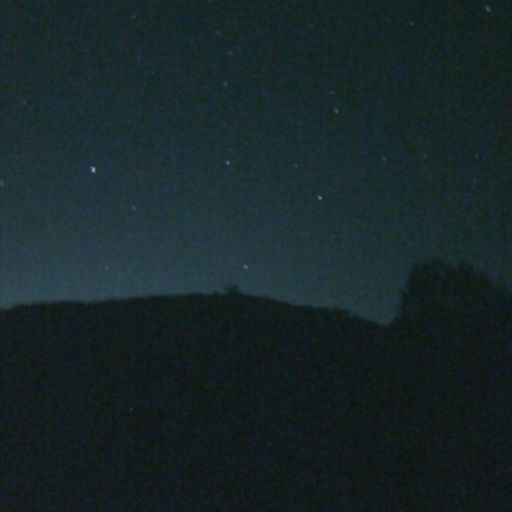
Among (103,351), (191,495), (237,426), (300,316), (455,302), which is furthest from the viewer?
(455,302)

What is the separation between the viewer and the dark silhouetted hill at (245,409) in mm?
11336

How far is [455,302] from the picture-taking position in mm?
18625

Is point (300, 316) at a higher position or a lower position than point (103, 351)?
higher

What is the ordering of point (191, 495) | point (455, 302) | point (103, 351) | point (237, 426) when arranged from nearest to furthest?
point (191, 495) < point (237, 426) < point (103, 351) < point (455, 302)

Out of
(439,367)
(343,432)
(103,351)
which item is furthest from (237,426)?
(439,367)

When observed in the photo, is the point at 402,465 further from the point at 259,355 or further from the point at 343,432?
the point at 259,355

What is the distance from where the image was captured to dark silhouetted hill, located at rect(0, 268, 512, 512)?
11.3 metres

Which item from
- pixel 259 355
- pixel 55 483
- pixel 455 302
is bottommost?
pixel 55 483

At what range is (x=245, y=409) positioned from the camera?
12453 millimetres

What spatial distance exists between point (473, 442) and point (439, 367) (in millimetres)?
1505

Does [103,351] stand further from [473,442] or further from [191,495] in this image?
[473,442]

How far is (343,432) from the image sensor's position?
12.3m

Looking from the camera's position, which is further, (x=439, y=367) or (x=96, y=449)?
(x=439, y=367)

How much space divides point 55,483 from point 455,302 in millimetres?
9035
